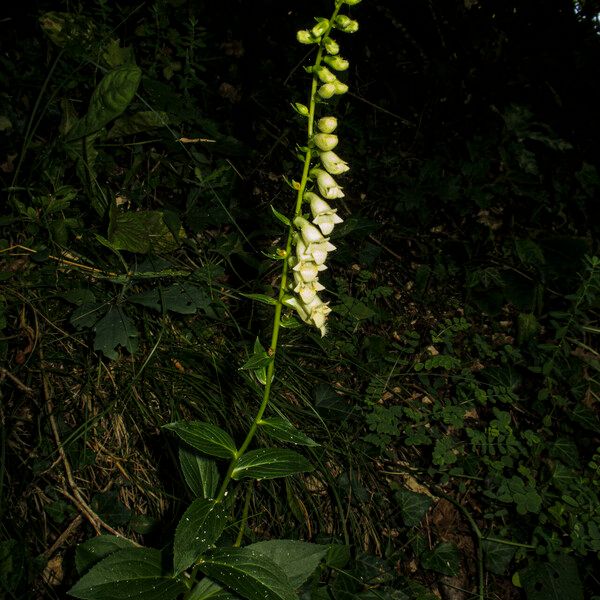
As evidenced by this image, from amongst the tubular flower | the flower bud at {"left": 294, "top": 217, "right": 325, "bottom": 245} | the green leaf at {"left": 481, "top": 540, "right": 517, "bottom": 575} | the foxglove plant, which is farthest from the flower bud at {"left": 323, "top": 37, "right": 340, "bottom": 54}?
the green leaf at {"left": 481, "top": 540, "right": 517, "bottom": 575}

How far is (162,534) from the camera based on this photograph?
1.95 metres

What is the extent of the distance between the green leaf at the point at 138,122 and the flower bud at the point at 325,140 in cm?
129

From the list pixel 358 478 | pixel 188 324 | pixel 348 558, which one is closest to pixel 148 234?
pixel 188 324

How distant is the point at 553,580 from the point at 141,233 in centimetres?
243

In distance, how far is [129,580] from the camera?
146cm

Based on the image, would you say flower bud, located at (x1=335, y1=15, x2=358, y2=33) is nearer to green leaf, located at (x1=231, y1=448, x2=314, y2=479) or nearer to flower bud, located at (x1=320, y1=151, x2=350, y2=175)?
flower bud, located at (x1=320, y1=151, x2=350, y2=175)

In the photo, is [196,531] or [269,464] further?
[269,464]

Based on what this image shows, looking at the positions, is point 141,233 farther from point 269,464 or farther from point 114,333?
point 269,464

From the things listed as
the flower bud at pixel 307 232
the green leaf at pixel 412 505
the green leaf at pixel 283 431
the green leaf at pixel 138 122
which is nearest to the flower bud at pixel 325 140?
the flower bud at pixel 307 232

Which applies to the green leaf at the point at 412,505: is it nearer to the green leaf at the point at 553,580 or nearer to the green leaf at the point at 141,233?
the green leaf at the point at 553,580

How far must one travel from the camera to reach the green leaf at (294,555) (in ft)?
5.13

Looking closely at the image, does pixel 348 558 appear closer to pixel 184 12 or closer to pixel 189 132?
pixel 189 132

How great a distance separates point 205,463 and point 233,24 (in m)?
3.10

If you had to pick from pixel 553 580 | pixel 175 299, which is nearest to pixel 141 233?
pixel 175 299
